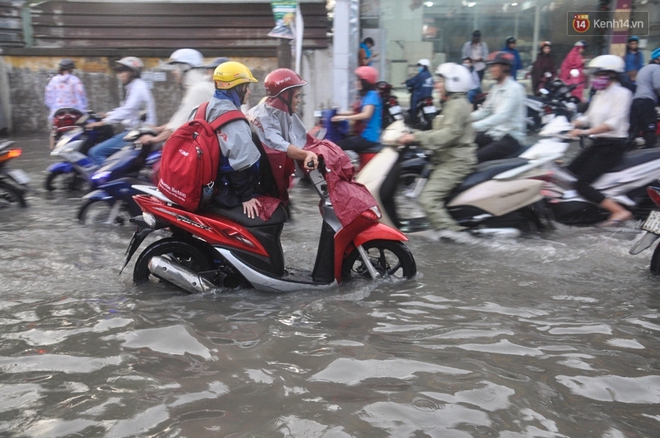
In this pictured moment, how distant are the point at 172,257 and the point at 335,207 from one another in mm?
1231

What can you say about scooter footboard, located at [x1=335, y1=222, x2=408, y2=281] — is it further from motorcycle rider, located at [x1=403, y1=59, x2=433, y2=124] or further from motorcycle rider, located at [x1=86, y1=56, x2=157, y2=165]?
motorcycle rider, located at [x1=403, y1=59, x2=433, y2=124]

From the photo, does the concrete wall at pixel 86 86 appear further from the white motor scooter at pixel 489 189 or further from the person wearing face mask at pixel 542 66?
the white motor scooter at pixel 489 189

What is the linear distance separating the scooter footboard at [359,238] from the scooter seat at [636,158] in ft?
10.4

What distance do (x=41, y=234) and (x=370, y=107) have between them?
154 inches

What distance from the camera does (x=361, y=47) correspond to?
47.9 ft

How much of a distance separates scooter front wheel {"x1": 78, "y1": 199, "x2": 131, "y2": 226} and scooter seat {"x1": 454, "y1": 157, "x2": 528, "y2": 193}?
3367mm

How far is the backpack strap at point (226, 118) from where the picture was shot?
452cm

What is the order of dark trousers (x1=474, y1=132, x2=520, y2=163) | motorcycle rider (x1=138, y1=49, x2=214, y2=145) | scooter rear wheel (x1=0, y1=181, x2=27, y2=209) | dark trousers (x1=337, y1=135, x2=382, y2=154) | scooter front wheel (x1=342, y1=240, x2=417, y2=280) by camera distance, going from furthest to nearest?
dark trousers (x1=337, y1=135, x2=382, y2=154)
scooter rear wheel (x1=0, y1=181, x2=27, y2=209)
dark trousers (x1=474, y1=132, x2=520, y2=163)
motorcycle rider (x1=138, y1=49, x2=214, y2=145)
scooter front wheel (x1=342, y1=240, x2=417, y2=280)

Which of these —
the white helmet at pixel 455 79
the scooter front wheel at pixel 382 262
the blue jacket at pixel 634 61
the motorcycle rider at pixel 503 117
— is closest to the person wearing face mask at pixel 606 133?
the motorcycle rider at pixel 503 117

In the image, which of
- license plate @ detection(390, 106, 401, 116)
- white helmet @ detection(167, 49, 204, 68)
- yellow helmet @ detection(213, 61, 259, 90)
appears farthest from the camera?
license plate @ detection(390, 106, 401, 116)

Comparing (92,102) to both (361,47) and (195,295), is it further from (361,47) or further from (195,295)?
(195,295)

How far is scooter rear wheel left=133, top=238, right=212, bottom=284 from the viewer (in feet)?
15.8

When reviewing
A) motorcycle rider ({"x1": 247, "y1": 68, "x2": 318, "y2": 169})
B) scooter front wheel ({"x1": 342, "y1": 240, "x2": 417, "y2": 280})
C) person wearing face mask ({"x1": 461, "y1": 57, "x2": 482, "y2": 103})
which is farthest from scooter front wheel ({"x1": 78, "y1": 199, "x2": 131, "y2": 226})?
person wearing face mask ({"x1": 461, "y1": 57, "x2": 482, "y2": 103})

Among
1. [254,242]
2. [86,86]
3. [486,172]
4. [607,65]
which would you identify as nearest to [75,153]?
[254,242]
